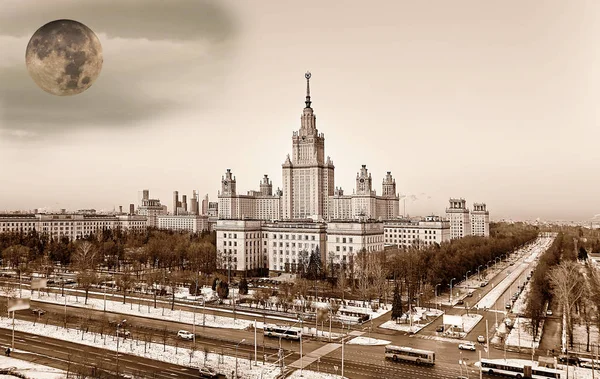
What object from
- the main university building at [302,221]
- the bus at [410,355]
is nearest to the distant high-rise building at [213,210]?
the main university building at [302,221]

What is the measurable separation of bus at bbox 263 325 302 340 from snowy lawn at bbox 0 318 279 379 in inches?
186

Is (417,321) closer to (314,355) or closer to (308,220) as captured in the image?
(314,355)

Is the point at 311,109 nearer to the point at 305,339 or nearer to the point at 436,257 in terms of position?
the point at 436,257

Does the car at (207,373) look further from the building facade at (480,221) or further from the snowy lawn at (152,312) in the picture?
the building facade at (480,221)

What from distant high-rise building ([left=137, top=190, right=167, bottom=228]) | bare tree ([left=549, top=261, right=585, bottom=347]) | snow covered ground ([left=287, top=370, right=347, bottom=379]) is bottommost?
snow covered ground ([left=287, top=370, right=347, bottom=379])

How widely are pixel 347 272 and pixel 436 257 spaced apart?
11739 millimetres

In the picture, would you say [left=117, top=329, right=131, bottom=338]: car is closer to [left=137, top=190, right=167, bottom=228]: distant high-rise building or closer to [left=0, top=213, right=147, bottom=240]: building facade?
[left=0, top=213, right=147, bottom=240]: building facade

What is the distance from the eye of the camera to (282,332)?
34344 millimetres

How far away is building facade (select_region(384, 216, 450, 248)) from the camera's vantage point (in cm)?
8788

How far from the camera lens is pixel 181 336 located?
113ft

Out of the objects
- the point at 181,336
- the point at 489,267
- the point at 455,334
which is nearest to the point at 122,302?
the point at 181,336

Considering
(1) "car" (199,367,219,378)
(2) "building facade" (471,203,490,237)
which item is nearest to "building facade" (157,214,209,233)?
(2) "building facade" (471,203,490,237)

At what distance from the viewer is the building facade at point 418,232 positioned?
87.9 meters

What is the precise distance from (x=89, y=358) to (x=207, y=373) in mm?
8822
